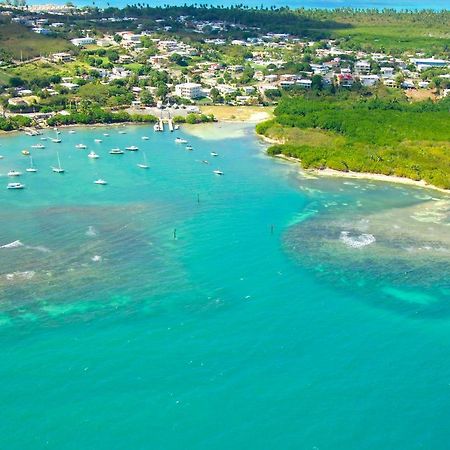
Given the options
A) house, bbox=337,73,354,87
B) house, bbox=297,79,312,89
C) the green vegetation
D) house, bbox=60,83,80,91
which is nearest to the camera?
the green vegetation

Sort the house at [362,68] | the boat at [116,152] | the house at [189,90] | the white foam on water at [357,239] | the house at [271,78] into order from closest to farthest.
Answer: the white foam on water at [357,239]
the boat at [116,152]
the house at [189,90]
the house at [271,78]
the house at [362,68]

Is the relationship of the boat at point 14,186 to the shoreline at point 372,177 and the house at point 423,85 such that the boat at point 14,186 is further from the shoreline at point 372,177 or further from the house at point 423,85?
the house at point 423,85

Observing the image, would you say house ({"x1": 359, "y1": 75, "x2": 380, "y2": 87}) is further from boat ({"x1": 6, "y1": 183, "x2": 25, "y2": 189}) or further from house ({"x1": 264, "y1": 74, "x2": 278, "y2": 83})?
boat ({"x1": 6, "y1": 183, "x2": 25, "y2": 189})

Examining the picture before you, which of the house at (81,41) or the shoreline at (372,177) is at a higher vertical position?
the house at (81,41)

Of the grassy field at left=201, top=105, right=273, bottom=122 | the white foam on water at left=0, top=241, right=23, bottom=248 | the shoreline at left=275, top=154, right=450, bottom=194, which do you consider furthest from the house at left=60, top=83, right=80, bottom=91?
the white foam on water at left=0, top=241, right=23, bottom=248

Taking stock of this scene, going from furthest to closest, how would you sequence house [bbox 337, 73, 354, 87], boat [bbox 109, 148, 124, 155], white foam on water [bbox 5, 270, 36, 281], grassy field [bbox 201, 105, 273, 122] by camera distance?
house [bbox 337, 73, 354, 87] → grassy field [bbox 201, 105, 273, 122] → boat [bbox 109, 148, 124, 155] → white foam on water [bbox 5, 270, 36, 281]

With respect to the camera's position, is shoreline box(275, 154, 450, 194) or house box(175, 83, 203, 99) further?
house box(175, 83, 203, 99)

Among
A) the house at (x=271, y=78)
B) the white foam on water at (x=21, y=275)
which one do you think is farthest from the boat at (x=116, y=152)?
the house at (x=271, y=78)

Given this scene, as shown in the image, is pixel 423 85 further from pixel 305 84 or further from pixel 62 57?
pixel 62 57
